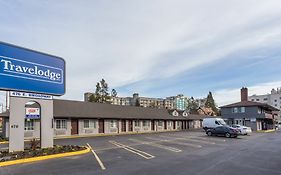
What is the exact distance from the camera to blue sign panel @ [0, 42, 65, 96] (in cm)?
1789

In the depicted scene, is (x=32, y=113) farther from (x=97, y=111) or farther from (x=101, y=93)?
(x=101, y=93)

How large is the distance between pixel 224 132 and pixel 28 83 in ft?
89.9

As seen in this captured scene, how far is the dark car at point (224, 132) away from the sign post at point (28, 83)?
24.1 metres

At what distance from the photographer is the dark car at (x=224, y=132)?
36.9m

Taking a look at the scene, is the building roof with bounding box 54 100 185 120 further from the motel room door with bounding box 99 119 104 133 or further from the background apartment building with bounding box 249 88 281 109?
the background apartment building with bounding box 249 88 281 109

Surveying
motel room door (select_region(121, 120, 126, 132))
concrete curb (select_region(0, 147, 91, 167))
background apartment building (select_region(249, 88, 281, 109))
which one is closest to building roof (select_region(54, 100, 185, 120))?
motel room door (select_region(121, 120, 126, 132))

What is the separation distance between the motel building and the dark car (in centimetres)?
1534

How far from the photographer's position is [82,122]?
4116cm

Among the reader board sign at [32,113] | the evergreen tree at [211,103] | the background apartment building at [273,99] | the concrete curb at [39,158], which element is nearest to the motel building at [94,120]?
the reader board sign at [32,113]

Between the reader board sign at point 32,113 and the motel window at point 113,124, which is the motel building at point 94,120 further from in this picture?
the reader board sign at point 32,113

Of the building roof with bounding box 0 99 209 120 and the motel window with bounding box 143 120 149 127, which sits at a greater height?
the building roof with bounding box 0 99 209 120

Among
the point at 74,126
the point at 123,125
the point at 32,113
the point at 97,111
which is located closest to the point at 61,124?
the point at 74,126

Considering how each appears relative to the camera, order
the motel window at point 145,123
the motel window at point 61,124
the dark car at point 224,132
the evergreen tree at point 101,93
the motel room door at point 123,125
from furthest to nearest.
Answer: the evergreen tree at point 101,93
the motel window at point 145,123
the motel room door at point 123,125
the motel window at point 61,124
the dark car at point 224,132

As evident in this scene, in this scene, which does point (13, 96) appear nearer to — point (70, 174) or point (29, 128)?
point (70, 174)
